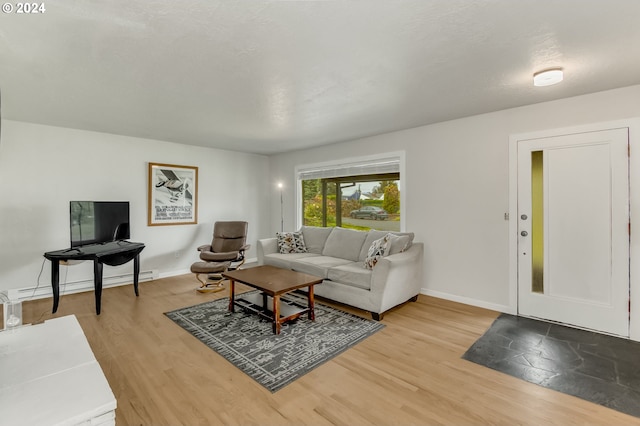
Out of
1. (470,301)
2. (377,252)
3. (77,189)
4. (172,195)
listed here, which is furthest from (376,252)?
(77,189)

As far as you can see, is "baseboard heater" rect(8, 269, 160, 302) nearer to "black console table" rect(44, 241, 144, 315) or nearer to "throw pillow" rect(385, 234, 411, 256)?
"black console table" rect(44, 241, 144, 315)

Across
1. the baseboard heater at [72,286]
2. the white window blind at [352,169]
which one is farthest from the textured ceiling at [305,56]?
the baseboard heater at [72,286]

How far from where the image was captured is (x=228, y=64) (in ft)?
7.75

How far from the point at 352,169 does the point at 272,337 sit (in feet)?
9.91

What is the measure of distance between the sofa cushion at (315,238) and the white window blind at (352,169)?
3.37 ft

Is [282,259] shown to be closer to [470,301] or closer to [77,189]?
[470,301]

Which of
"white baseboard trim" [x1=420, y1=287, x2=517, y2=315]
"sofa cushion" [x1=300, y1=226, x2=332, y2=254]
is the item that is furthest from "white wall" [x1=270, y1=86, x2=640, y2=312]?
"sofa cushion" [x1=300, y1=226, x2=332, y2=254]

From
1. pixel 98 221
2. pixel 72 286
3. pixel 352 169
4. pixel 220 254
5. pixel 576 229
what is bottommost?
pixel 72 286

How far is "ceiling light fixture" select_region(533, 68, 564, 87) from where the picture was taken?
2.47 metres

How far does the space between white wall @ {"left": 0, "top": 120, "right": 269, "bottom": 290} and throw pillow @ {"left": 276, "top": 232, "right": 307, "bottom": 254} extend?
5.33 feet

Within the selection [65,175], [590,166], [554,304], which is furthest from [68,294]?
[590,166]

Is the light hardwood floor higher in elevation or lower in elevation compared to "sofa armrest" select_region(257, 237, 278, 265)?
lower

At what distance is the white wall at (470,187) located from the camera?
3225 mm

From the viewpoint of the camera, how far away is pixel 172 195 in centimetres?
519
